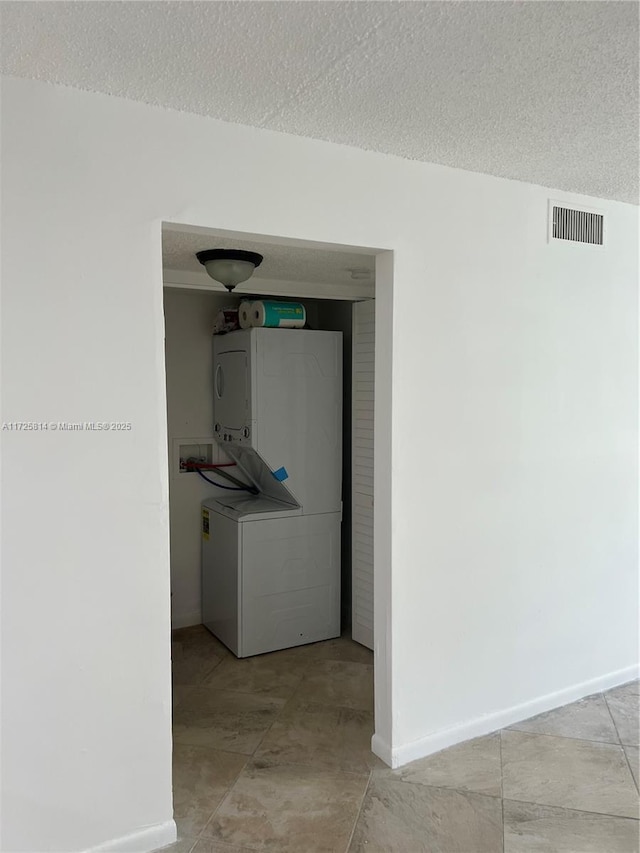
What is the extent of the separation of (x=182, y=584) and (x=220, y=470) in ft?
2.51

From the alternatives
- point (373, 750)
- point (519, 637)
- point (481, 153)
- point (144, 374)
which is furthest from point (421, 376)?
point (373, 750)

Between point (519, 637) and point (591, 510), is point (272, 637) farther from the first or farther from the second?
point (591, 510)

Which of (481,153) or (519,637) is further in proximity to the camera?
(519,637)

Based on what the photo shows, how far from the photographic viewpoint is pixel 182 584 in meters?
4.44

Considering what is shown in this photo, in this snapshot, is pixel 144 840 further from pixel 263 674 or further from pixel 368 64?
pixel 368 64

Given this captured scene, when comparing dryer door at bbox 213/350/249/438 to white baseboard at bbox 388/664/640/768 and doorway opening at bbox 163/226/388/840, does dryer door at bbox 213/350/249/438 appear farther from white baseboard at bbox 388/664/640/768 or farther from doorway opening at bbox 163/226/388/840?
white baseboard at bbox 388/664/640/768

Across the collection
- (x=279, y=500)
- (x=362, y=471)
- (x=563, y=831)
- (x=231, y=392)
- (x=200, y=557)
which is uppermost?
(x=231, y=392)

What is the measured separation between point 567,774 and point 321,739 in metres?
1.01

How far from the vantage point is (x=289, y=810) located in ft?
8.22

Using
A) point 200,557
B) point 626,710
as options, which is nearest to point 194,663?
point 200,557

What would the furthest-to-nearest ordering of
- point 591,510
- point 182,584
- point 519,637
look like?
1. point 182,584
2. point 591,510
3. point 519,637

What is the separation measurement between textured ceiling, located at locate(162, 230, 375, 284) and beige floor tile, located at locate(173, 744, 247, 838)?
2.06 metres

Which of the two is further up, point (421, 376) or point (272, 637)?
point (421, 376)

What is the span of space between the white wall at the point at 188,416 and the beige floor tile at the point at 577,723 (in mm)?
2198
